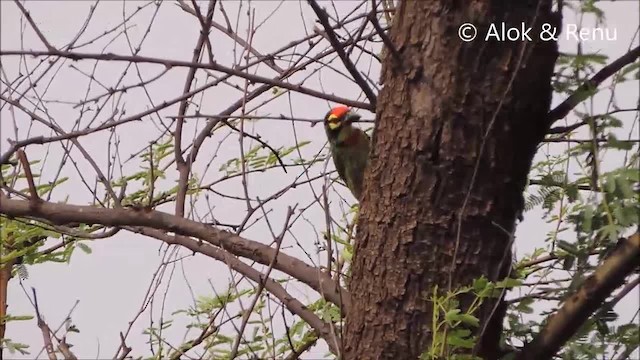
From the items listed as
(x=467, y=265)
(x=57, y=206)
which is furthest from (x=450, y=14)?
(x=57, y=206)

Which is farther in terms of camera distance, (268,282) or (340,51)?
(268,282)

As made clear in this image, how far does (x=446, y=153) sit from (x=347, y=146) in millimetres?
700

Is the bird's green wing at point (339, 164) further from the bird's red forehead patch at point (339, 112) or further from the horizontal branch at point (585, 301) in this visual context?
the horizontal branch at point (585, 301)

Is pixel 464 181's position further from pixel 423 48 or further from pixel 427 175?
pixel 423 48

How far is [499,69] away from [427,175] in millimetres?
144

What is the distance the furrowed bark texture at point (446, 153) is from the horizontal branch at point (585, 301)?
0.21 ft

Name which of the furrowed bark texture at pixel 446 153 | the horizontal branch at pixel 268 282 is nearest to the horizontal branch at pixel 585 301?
the furrowed bark texture at pixel 446 153

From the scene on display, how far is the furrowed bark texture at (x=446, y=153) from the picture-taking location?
829mm

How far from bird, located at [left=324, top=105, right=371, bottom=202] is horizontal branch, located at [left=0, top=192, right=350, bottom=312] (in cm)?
46

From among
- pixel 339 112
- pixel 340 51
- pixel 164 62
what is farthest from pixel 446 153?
pixel 339 112

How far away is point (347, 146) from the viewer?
154 cm

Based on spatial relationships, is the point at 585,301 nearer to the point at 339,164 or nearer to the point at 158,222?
the point at 158,222

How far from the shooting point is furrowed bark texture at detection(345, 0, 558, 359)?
0.83m

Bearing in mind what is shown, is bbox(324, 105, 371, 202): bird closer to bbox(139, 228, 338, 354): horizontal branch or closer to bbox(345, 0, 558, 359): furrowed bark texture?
bbox(139, 228, 338, 354): horizontal branch
